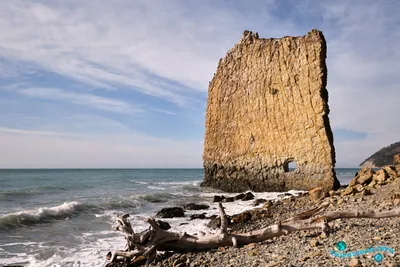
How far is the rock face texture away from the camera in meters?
22.3

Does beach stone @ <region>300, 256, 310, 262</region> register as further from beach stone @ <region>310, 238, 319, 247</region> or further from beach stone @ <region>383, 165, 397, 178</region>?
beach stone @ <region>383, 165, 397, 178</region>

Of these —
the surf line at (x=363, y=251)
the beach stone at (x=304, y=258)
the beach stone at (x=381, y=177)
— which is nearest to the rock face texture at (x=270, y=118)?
the beach stone at (x=381, y=177)

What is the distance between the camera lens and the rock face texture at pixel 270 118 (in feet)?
73.3

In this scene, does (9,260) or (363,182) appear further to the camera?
(363,182)

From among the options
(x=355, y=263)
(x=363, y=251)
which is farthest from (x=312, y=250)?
(x=355, y=263)

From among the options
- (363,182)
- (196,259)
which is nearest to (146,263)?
(196,259)

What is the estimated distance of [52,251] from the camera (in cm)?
891

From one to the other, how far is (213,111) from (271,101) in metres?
6.33

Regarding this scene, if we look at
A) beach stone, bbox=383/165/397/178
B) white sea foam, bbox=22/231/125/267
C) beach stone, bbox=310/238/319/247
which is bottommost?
white sea foam, bbox=22/231/125/267

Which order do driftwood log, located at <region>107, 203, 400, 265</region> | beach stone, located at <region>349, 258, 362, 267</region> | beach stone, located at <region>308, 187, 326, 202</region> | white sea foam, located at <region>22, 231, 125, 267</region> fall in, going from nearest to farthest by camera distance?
beach stone, located at <region>349, 258, 362, 267</region>
driftwood log, located at <region>107, 203, 400, 265</region>
white sea foam, located at <region>22, 231, 125, 267</region>
beach stone, located at <region>308, 187, 326, 202</region>

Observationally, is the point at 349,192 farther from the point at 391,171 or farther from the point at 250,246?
the point at 250,246

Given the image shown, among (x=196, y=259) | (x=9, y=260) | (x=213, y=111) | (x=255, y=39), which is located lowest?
(x=9, y=260)

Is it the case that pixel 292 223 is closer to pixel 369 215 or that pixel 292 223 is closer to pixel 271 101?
pixel 369 215

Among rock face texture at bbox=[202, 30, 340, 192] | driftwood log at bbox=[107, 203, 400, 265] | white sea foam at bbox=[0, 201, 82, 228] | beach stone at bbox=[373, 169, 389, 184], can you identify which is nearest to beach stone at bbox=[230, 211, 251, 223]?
driftwood log at bbox=[107, 203, 400, 265]
